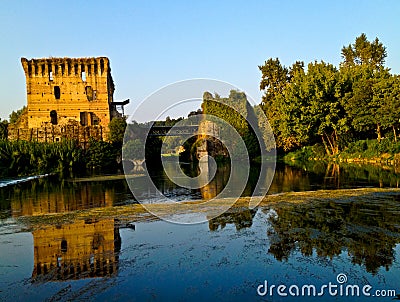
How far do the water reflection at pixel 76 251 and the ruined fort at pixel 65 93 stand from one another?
40.9 m

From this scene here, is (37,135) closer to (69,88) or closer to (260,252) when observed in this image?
(69,88)

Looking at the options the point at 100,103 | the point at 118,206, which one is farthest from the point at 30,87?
the point at 118,206

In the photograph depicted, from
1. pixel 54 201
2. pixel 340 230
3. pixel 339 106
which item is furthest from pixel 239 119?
pixel 340 230

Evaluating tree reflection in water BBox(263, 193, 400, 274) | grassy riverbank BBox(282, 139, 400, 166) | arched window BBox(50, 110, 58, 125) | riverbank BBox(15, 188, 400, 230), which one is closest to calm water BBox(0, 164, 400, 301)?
tree reflection in water BBox(263, 193, 400, 274)

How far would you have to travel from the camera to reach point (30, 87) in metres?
50.0

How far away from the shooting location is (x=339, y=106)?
3922cm

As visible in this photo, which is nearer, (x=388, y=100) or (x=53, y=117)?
(x=388, y=100)

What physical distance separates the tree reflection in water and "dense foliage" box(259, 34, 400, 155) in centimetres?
2290

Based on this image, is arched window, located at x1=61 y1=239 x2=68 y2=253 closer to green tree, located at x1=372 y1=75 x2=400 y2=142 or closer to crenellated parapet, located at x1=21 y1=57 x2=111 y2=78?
green tree, located at x1=372 y1=75 x2=400 y2=142

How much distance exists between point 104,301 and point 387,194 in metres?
11.4

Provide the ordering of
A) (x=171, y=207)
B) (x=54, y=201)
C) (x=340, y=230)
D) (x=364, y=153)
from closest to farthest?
(x=340, y=230), (x=171, y=207), (x=54, y=201), (x=364, y=153)

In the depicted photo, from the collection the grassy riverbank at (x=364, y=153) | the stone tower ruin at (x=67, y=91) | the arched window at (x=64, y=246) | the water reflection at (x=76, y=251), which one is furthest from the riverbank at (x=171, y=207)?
the stone tower ruin at (x=67, y=91)

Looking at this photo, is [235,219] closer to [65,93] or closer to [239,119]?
[239,119]

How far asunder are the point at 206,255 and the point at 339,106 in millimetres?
35500
